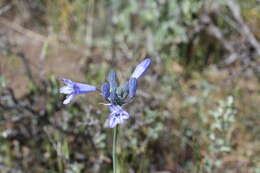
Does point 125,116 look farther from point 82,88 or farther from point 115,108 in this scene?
point 82,88

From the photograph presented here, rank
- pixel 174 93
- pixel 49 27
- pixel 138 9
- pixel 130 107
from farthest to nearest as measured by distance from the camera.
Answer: pixel 49 27 → pixel 138 9 → pixel 174 93 → pixel 130 107

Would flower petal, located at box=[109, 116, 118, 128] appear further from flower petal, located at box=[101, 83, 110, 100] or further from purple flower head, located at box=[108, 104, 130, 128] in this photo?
flower petal, located at box=[101, 83, 110, 100]

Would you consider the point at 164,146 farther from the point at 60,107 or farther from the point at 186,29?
the point at 186,29

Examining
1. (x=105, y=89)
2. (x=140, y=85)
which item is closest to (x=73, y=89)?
(x=105, y=89)

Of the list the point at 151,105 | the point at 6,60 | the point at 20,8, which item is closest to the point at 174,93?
the point at 151,105

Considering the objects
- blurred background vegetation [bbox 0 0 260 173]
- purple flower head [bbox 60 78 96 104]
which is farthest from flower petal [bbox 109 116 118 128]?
blurred background vegetation [bbox 0 0 260 173]

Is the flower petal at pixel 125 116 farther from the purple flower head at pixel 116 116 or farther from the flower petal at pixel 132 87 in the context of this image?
the flower petal at pixel 132 87
